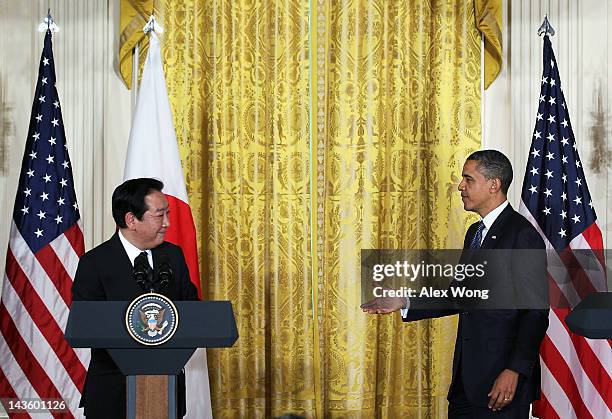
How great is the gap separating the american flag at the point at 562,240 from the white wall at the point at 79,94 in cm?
229

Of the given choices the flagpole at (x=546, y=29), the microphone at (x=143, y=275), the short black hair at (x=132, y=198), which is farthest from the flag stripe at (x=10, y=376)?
the flagpole at (x=546, y=29)

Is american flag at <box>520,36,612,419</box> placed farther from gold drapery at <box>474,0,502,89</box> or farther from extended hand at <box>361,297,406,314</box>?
extended hand at <box>361,297,406,314</box>

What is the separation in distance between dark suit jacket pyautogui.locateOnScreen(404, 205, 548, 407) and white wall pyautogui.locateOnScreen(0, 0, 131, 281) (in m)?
2.28

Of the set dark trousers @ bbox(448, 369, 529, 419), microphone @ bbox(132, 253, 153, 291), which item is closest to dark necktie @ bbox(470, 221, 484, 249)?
dark trousers @ bbox(448, 369, 529, 419)

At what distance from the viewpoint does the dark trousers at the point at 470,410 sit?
10.5 feet

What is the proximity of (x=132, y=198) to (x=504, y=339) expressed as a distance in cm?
154

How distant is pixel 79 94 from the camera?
469 cm

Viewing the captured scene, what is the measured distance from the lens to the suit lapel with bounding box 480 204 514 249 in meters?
3.32

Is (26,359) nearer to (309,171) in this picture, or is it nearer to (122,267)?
(122,267)

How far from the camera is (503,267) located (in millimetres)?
3291

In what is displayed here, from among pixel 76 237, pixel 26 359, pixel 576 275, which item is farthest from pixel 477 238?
pixel 26 359

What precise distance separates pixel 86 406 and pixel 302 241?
1.96m

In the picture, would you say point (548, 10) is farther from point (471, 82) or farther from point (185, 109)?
point (185, 109)

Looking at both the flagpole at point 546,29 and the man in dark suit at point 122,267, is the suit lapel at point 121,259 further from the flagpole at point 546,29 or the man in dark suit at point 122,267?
→ the flagpole at point 546,29
